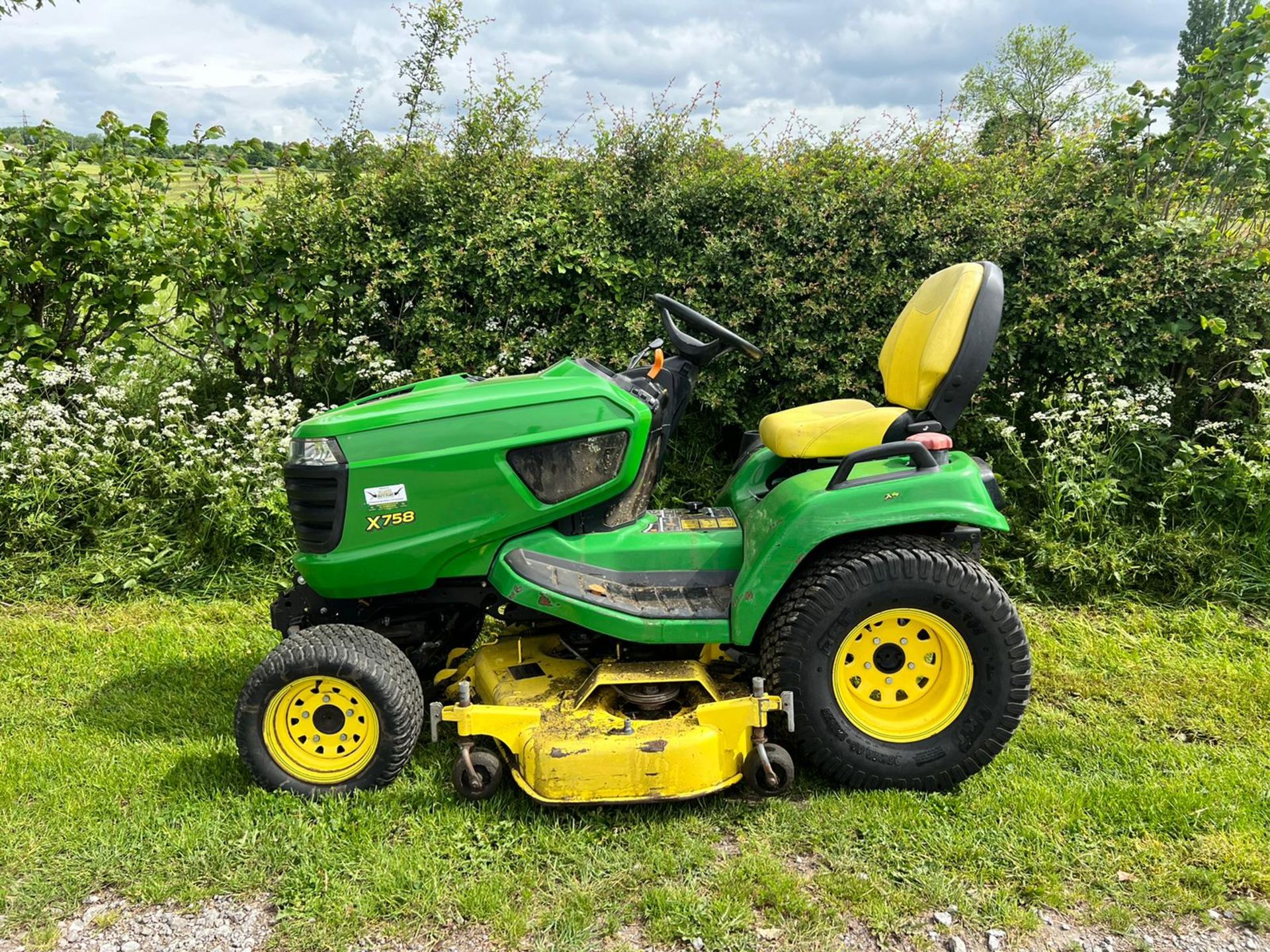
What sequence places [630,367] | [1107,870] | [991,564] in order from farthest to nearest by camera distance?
[991,564], [630,367], [1107,870]

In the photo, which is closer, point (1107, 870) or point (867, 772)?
point (1107, 870)

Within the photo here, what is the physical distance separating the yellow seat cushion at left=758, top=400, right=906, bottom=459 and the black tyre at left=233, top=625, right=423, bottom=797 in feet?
5.06

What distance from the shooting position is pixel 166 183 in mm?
5504

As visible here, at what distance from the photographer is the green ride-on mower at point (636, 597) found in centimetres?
285

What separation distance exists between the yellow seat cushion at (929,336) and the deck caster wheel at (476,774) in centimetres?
185

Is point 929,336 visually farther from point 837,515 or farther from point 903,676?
point 903,676

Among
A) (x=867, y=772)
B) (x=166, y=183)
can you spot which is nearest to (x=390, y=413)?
(x=867, y=772)

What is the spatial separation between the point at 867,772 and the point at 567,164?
4077 mm

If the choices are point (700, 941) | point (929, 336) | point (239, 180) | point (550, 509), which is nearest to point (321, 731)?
point (550, 509)

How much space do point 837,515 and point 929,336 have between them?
72cm

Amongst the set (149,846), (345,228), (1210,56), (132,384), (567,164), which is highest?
(1210,56)

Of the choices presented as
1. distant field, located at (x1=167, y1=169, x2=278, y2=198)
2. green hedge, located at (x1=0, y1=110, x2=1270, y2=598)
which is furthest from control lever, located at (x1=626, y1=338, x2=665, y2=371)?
distant field, located at (x1=167, y1=169, x2=278, y2=198)

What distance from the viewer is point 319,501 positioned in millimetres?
2998

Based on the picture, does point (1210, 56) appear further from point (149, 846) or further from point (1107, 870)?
point (149, 846)
